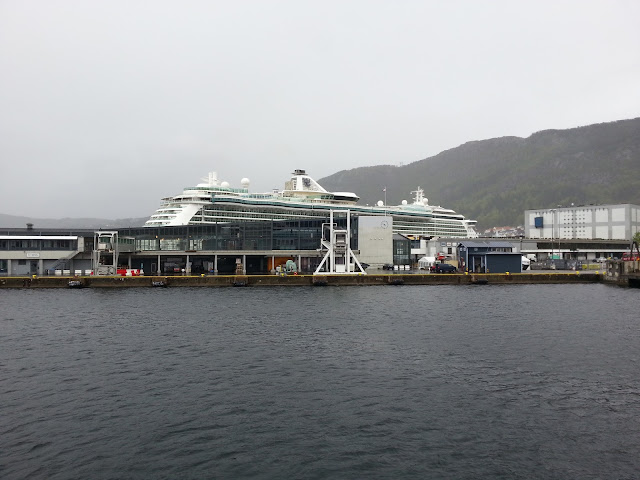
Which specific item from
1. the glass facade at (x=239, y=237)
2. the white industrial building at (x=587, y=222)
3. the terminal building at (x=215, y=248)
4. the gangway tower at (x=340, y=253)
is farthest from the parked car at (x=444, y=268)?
the white industrial building at (x=587, y=222)

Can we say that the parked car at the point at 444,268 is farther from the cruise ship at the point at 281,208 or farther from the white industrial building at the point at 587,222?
the white industrial building at the point at 587,222

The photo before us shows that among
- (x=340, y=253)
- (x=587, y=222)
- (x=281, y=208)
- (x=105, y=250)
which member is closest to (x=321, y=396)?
(x=340, y=253)

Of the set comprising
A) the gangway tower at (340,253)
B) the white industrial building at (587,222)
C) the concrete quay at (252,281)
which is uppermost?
the white industrial building at (587,222)

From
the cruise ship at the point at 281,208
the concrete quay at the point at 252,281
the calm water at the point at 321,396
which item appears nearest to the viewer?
the calm water at the point at 321,396

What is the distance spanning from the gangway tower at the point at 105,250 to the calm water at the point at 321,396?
35.7 m

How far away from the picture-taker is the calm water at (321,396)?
14.7m

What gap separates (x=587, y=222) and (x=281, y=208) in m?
108

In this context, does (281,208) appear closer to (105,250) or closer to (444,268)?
(105,250)

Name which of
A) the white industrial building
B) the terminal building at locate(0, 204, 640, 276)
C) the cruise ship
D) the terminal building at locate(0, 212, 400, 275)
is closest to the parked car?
the terminal building at locate(0, 204, 640, 276)

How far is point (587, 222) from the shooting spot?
147 metres

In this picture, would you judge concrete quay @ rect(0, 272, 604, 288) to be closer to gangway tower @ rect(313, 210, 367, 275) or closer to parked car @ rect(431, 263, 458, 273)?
gangway tower @ rect(313, 210, 367, 275)

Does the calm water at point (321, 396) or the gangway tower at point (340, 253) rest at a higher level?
the gangway tower at point (340, 253)

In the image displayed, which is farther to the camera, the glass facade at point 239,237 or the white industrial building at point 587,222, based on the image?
the white industrial building at point 587,222

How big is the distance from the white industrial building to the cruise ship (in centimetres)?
4730
